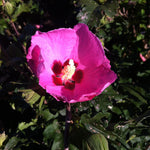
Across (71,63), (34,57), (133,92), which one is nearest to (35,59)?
(34,57)

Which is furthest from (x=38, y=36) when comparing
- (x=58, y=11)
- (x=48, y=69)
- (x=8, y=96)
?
(x=58, y=11)

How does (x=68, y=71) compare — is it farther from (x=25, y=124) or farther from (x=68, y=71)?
(x=25, y=124)

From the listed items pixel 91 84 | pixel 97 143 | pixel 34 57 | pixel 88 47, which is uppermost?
pixel 34 57

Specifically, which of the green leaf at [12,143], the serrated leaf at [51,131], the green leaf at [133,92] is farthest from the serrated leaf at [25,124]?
the green leaf at [133,92]

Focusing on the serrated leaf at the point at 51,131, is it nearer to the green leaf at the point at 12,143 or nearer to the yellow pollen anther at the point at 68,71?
the green leaf at the point at 12,143

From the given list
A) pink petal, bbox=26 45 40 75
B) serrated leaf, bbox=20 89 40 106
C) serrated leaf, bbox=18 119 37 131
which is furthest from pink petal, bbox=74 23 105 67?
serrated leaf, bbox=18 119 37 131

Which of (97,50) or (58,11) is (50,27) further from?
(97,50)
